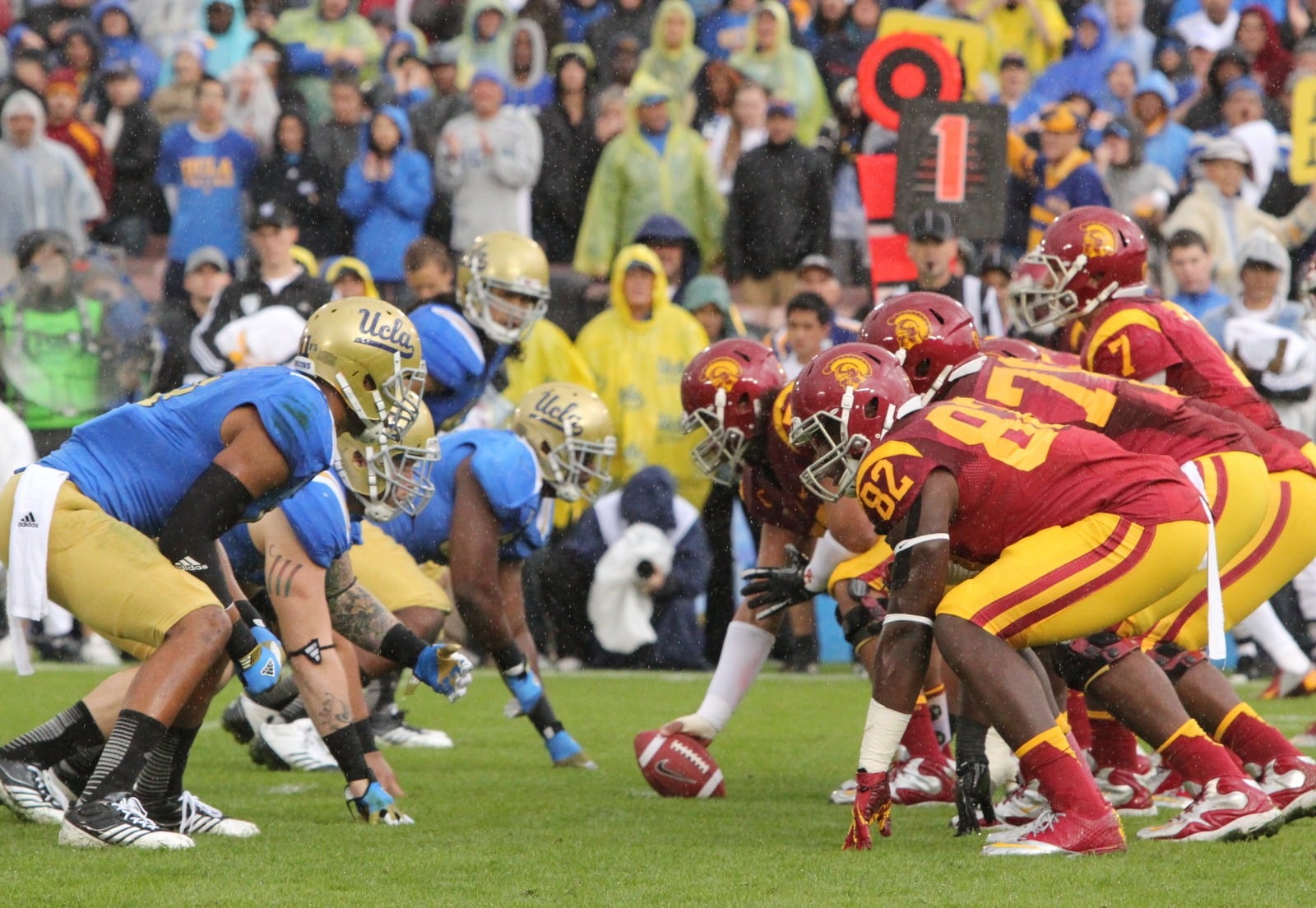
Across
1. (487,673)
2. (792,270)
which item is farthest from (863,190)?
(487,673)

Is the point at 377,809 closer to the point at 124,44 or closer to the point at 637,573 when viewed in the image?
the point at 637,573

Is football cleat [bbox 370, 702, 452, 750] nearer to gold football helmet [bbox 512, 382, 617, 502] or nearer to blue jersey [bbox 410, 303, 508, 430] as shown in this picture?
→ gold football helmet [bbox 512, 382, 617, 502]

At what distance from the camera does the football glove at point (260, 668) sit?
561cm

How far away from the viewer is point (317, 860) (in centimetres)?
537

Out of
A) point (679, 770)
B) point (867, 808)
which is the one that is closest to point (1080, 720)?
point (679, 770)

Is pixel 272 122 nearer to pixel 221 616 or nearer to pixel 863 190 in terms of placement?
pixel 863 190

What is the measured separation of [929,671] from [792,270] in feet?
19.8

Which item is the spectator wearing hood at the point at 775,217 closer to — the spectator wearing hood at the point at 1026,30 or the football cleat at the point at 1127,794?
the spectator wearing hood at the point at 1026,30

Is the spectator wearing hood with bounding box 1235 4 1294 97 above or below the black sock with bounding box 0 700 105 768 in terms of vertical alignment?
above

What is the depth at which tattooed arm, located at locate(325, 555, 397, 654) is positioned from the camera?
6.80 m

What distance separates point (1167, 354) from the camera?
22.2 ft

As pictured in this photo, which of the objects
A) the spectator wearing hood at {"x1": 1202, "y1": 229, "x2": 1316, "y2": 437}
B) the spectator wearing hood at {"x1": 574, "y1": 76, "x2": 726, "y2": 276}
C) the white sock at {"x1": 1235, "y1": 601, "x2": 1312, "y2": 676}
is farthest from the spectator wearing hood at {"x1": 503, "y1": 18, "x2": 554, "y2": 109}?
the white sock at {"x1": 1235, "y1": 601, "x2": 1312, "y2": 676}

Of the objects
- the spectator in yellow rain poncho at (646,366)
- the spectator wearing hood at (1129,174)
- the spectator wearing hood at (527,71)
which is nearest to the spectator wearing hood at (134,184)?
the spectator wearing hood at (527,71)

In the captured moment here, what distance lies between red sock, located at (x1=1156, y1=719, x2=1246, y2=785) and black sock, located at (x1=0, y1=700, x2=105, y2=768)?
3.44m
